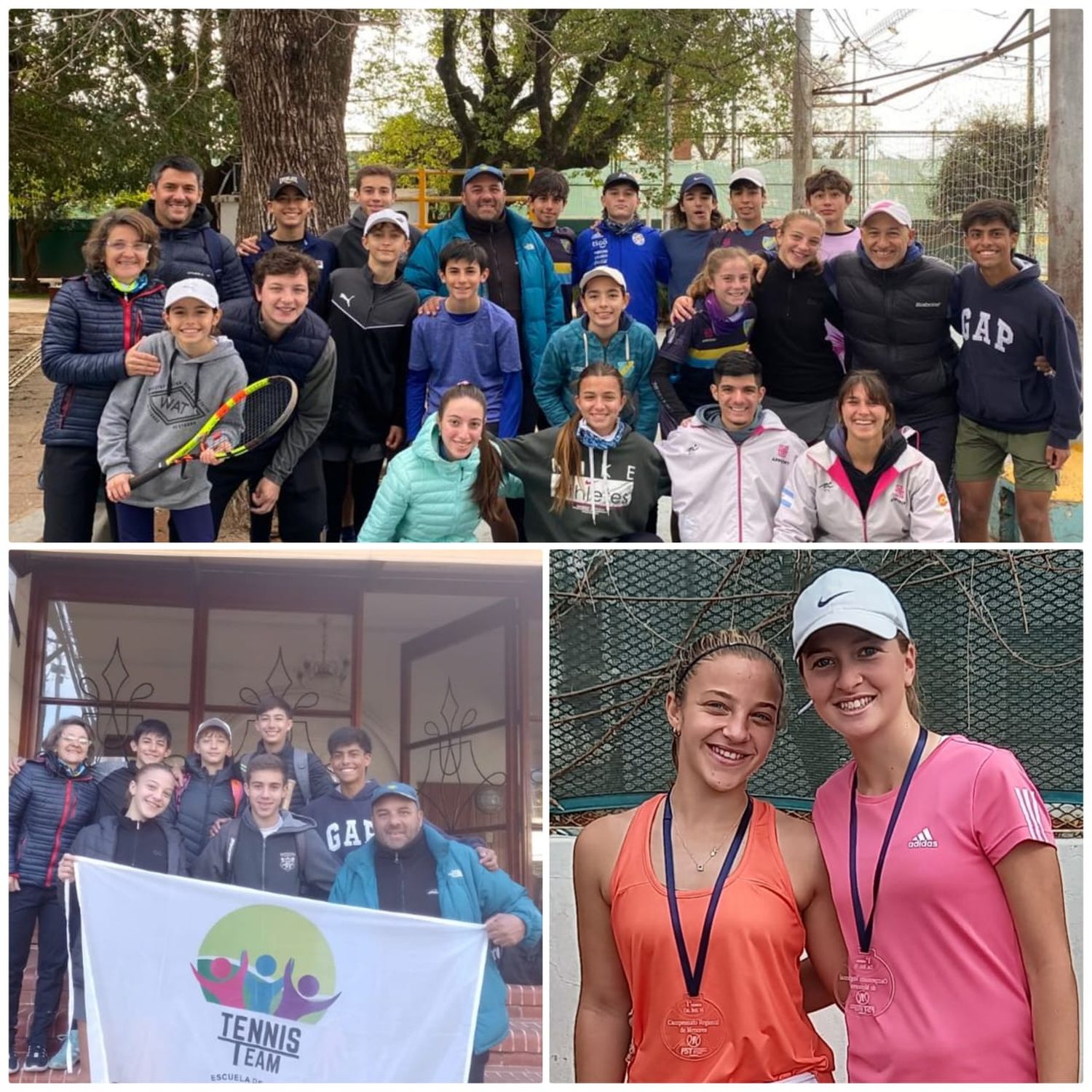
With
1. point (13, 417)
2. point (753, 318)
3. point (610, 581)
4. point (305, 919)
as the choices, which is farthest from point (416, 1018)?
point (13, 417)

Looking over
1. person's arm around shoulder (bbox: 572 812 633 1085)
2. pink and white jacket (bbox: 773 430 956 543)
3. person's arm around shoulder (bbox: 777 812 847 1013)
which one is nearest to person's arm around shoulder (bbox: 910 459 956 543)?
pink and white jacket (bbox: 773 430 956 543)

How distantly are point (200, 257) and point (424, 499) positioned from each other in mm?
1543

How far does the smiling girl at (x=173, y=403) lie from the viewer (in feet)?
14.6

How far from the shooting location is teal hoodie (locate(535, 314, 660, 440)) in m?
5.02

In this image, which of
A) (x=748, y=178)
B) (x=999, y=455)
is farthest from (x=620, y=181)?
(x=999, y=455)

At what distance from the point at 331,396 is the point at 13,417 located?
447 centimetres

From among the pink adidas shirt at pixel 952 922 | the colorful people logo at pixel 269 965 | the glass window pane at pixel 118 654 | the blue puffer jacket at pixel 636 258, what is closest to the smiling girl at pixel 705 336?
the blue puffer jacket at pixel 636 258

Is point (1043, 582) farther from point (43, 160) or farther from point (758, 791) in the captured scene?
point (43, 160)

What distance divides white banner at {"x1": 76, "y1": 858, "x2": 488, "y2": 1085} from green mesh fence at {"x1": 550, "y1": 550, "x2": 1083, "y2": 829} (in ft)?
2.11

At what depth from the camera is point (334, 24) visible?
22.6ft

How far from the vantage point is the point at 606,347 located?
16.5 feet

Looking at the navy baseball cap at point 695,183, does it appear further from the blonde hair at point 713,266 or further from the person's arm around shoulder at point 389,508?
the person's arm around shoulder at point 389,508

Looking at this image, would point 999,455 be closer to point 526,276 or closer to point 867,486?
point 867,486

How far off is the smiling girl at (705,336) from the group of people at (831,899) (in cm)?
179
